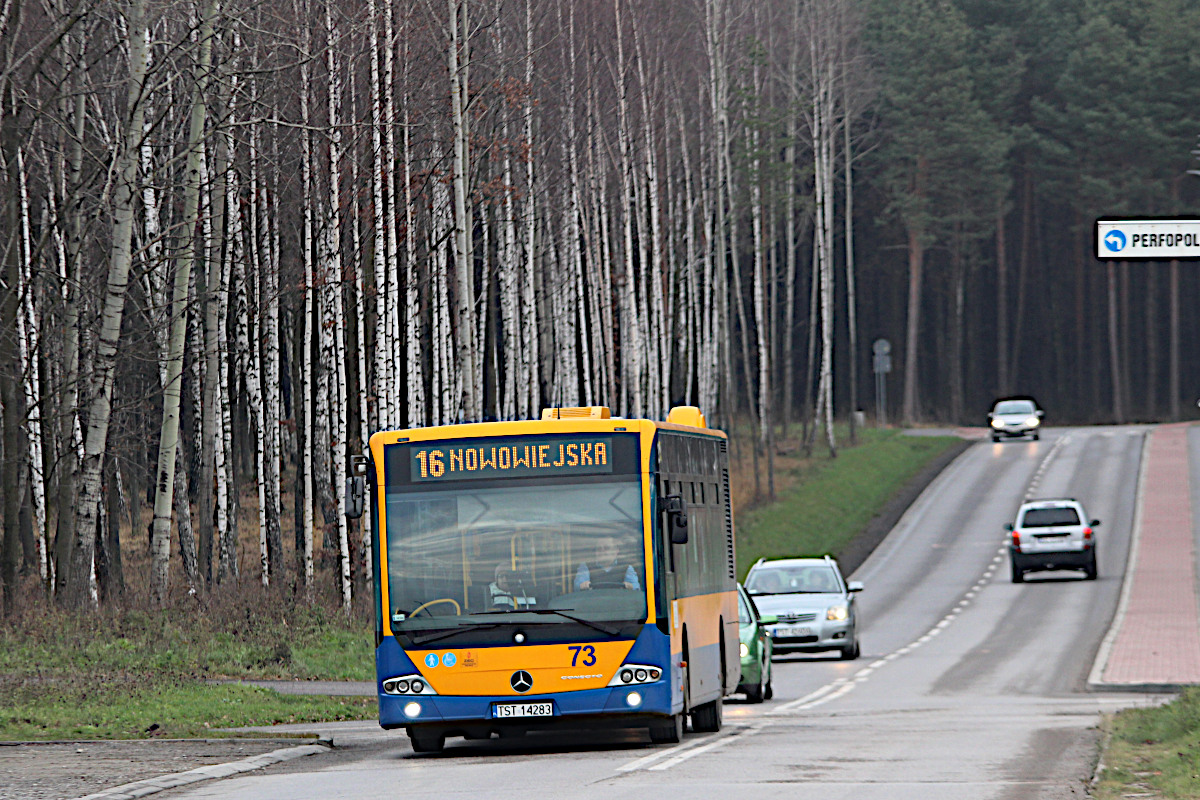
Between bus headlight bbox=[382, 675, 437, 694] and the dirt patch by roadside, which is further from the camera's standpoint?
bus headlight bbox=[382, 675, 437, 694]

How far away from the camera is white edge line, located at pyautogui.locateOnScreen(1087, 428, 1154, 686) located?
26.1 metres

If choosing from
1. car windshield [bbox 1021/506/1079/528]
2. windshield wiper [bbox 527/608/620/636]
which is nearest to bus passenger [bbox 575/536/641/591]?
windshield wiper [bbox 527/608/620/636]

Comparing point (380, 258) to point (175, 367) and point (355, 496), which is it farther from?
point (355, 496)

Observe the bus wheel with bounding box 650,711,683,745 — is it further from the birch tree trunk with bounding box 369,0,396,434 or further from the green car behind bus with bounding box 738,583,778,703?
the birch tree trunk with bounding box 369,0,396,434

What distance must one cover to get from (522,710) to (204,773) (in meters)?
2.71

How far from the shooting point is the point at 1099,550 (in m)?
46.5

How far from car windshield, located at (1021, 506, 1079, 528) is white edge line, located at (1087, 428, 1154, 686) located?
174cm

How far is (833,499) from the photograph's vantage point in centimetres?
5462

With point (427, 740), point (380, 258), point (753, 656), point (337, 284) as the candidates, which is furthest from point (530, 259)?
point (427, 740)

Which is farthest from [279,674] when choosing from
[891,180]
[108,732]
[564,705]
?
[891,180]

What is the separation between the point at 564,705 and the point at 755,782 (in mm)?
2958

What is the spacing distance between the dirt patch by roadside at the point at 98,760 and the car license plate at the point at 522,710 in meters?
2.02

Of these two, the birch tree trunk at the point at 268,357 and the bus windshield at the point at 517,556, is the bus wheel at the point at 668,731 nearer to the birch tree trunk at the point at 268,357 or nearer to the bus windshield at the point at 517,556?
the bus windshield at the point at 517,556

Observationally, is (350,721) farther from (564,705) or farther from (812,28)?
(812,28)
